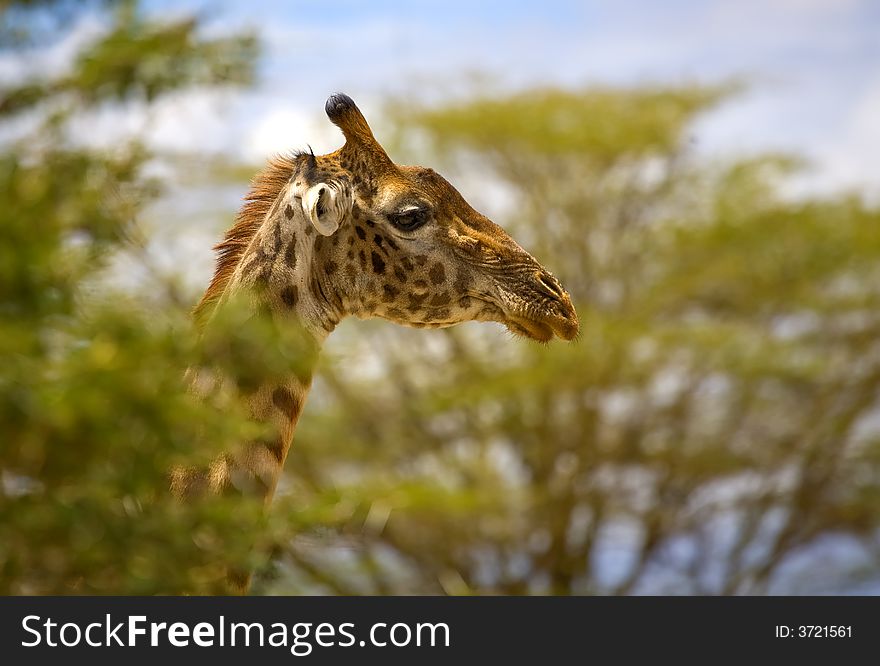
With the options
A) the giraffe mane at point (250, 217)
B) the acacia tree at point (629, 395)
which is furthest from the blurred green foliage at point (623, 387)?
the giraffe mane at point (250, 217)

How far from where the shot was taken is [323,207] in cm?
392

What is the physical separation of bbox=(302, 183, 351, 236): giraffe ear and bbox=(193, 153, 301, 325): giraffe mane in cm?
25

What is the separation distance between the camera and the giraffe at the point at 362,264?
3918mm

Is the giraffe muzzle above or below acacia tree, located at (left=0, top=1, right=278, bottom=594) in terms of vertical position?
above

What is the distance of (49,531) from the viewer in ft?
9.30

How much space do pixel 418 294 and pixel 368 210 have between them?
0.30 m

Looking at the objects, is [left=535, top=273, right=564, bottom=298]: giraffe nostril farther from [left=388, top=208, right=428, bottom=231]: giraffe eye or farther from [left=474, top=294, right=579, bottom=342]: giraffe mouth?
[left=388, top=208, right=428, bottom=231]: giraffe eye

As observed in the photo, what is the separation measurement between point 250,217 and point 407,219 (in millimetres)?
527

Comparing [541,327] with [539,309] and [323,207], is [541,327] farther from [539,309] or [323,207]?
[323,207]

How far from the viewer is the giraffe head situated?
3.96m

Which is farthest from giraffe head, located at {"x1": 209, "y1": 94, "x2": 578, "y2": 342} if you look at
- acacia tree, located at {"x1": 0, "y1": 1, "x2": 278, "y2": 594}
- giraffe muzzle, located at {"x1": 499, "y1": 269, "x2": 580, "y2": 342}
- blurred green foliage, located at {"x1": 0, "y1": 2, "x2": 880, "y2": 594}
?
blurred green foliage, located at {"x1": 0, "y1": 2, "x2": 880, "y2": 594}

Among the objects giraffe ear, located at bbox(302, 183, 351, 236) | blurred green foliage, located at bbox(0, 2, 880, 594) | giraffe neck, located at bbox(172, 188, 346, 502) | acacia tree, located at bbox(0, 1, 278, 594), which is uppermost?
A: blurred green foliage, located at bbox(0, 2, 880, 594)

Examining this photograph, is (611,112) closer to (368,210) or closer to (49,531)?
(368,210)

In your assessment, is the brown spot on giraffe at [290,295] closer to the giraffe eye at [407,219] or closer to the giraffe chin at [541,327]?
the giraffe eye at [407,219]
